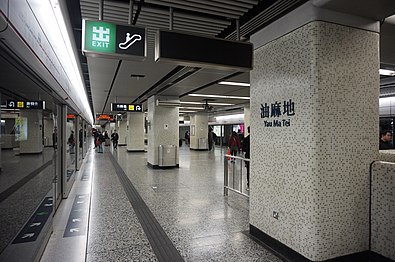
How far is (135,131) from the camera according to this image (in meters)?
19.0

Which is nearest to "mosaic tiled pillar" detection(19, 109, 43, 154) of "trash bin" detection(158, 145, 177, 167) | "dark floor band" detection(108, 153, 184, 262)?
"dark floor band" detection(108, 153, 184, 262)

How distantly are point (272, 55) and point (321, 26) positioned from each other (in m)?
0.74

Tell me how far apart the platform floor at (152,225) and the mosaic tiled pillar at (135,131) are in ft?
38.8

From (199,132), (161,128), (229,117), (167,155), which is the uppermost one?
(229,117)

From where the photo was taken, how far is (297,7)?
3.06 metres

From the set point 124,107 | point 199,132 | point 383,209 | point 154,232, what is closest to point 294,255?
point 383,209

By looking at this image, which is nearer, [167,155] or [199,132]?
[167,155]

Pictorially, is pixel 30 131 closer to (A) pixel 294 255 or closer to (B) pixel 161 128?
(A) pixel 294 255

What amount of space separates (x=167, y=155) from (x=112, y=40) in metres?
7.93

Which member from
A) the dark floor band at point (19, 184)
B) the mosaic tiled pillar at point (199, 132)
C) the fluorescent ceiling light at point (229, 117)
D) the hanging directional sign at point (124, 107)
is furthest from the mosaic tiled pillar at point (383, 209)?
the fluorescent ceiling light at point (229, 117)

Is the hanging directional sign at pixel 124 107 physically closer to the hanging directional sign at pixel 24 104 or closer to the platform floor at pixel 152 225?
the platform floor at pixel 152 225

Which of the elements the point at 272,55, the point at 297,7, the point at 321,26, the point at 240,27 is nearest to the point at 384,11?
the point at 321,26

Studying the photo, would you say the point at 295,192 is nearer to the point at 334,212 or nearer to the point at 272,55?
the point at 334,212

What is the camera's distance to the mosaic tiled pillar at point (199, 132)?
21.2m
